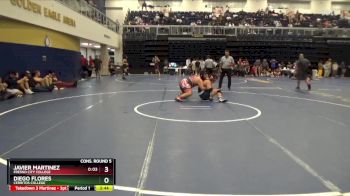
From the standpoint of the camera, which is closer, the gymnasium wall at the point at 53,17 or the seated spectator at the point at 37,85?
the gymnasium wall at the point at 53,17

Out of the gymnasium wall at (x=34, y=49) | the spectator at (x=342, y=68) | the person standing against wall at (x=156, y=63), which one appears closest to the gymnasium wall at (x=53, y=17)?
the gymnasium wall at (x=34, y=49)

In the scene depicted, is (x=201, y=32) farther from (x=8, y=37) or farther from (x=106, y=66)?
(x=8, y=37)

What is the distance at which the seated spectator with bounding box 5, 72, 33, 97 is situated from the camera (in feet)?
40.1

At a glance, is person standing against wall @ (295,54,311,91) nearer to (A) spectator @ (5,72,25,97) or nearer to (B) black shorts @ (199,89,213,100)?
(B) black shorts @ (199,89,213,100)

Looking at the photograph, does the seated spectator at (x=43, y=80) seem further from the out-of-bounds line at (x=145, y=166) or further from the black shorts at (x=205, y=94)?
the out-of-bounds line at (x=145, y=166)

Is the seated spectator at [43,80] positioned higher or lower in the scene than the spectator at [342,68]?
lower

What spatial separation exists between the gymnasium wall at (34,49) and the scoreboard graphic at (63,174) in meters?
10.5

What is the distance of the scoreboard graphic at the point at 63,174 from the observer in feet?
9.70

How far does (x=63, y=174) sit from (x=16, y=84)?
10.9 meters

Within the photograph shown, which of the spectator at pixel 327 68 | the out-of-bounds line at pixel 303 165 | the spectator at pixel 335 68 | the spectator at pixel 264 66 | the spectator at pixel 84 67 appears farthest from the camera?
the spectator at pixel 264 66

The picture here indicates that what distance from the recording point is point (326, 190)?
3.78m

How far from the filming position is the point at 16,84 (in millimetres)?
12656

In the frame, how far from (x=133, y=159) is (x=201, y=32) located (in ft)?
91.3

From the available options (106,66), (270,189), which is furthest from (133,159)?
(106,66)
